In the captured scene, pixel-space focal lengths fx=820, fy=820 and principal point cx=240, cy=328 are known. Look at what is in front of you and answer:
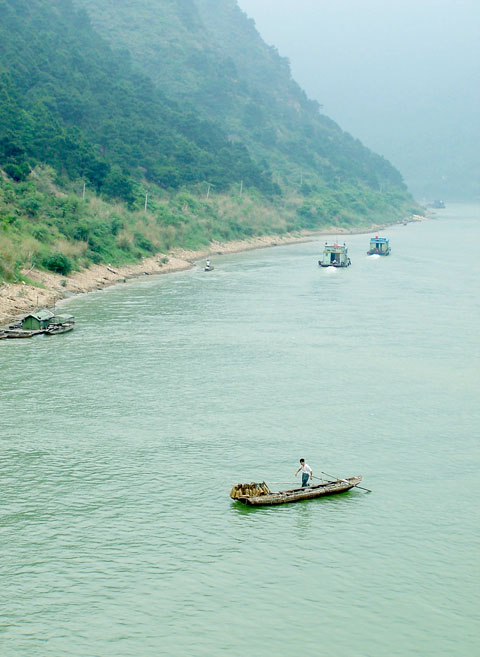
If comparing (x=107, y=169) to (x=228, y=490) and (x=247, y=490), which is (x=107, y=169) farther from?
(x=247, y=490)

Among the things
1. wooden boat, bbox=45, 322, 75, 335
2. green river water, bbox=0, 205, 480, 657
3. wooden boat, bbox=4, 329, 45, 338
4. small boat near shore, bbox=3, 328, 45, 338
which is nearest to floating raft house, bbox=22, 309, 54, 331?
wooden boat, bbox=45, 322, 75, 335

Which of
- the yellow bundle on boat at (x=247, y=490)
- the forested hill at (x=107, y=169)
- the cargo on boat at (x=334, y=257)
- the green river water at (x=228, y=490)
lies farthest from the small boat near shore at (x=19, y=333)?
the cargo on boat at (x=334, y=257)

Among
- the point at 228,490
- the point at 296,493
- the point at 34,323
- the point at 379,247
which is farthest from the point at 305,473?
the point at 379,247

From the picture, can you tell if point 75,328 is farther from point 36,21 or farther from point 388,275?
point 36,21

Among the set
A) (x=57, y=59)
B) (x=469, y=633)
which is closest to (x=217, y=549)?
(x=469, y=633)

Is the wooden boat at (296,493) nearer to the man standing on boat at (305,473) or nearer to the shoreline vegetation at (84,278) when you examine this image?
the man standing on boat at (305,473)

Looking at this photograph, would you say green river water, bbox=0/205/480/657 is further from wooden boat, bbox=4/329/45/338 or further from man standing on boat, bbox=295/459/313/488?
man standing on boat, bbox=295/459/313/488
